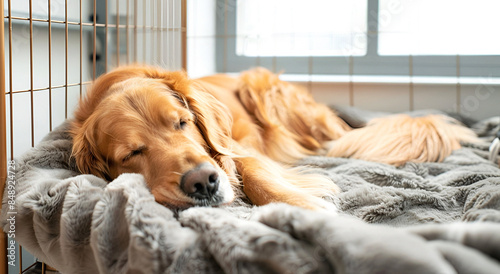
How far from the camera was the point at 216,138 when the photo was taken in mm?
1425

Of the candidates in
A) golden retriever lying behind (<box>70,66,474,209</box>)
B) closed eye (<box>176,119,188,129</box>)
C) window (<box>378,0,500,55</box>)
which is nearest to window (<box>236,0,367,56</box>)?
window (<box>378,0,500,55</box>)

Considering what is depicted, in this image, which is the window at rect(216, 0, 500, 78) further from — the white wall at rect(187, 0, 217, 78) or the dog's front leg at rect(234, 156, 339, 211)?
the dog's front leg at rect(234, 156, 339, 211)

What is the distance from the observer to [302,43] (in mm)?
2785

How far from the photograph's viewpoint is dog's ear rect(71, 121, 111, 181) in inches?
52.0

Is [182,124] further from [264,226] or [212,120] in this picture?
[264,226]

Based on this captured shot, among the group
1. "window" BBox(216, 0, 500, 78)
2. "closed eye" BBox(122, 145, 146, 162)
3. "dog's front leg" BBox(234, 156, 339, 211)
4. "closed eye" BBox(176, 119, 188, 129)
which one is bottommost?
"dog's front leg" BBox(234, 156, 339, 211)

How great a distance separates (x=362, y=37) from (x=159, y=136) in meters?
1.72

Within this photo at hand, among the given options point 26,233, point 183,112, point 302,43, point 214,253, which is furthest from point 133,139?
point 302,43

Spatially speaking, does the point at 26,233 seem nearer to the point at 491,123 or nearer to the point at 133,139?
the point at 133,139

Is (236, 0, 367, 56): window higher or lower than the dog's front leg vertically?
higher

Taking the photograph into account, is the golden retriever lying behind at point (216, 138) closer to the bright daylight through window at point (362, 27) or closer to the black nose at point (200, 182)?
the black nose at point (200, 182)

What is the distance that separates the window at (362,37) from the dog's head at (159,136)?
130cm

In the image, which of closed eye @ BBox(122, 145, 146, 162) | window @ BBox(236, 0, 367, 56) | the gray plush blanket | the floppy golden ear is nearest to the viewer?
the gray plush blanket

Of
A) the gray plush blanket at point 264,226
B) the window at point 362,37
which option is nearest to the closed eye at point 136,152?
the gray plush blanket at point 264,226
